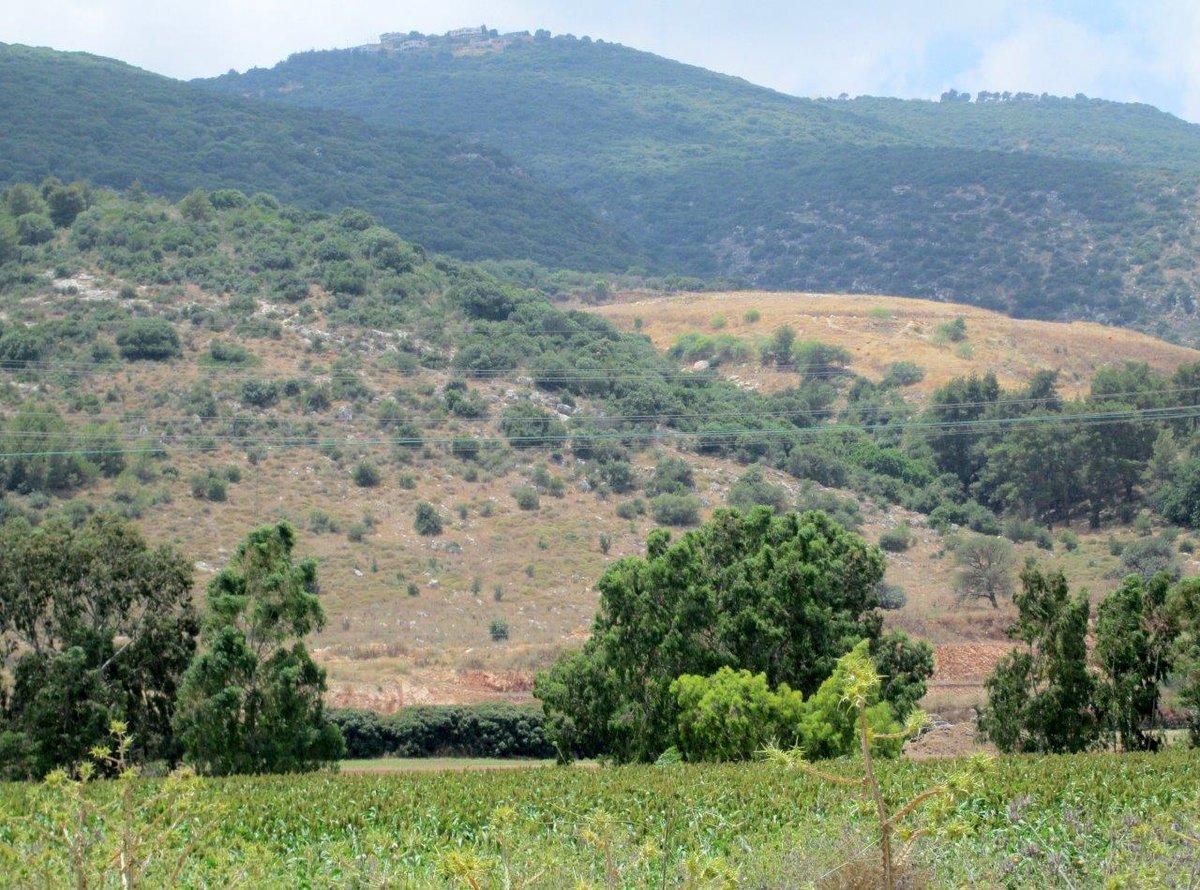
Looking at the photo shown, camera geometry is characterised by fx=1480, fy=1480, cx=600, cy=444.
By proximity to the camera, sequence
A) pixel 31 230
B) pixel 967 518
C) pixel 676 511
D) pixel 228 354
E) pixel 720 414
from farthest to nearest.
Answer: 1. pixel 31 230
2. pixel 720 414
3. pixel 228 354
4. pixel 967 518
5. pixel 676 511

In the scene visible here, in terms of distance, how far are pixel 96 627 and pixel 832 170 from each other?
117 metres

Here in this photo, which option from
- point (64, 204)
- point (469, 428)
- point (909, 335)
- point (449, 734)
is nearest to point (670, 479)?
point (469, 428)

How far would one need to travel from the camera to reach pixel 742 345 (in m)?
75.2

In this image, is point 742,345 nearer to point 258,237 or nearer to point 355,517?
point 258,237

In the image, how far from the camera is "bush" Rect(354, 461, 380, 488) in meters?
50.5

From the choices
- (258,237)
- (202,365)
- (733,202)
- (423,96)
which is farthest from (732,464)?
(423,96)

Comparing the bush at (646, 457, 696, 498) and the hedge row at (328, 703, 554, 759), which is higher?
the bush at (646, 457, 696, 498)

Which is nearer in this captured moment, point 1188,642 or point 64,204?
point 1188,642

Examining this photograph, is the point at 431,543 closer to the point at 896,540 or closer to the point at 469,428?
the point at 469,428

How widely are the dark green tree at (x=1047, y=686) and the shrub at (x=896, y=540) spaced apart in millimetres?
28561

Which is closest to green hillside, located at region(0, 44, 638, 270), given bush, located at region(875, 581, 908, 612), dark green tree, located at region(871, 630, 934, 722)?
bush, located at region(875, 581, 908, 612)

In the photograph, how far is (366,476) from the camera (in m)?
50.5

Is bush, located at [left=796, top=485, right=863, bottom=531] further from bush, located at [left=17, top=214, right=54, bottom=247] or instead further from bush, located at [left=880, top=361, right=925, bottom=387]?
bush, located at [left=17, top=214, right=54, bottom=247]

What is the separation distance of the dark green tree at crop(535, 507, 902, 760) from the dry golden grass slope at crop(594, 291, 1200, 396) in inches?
1758
